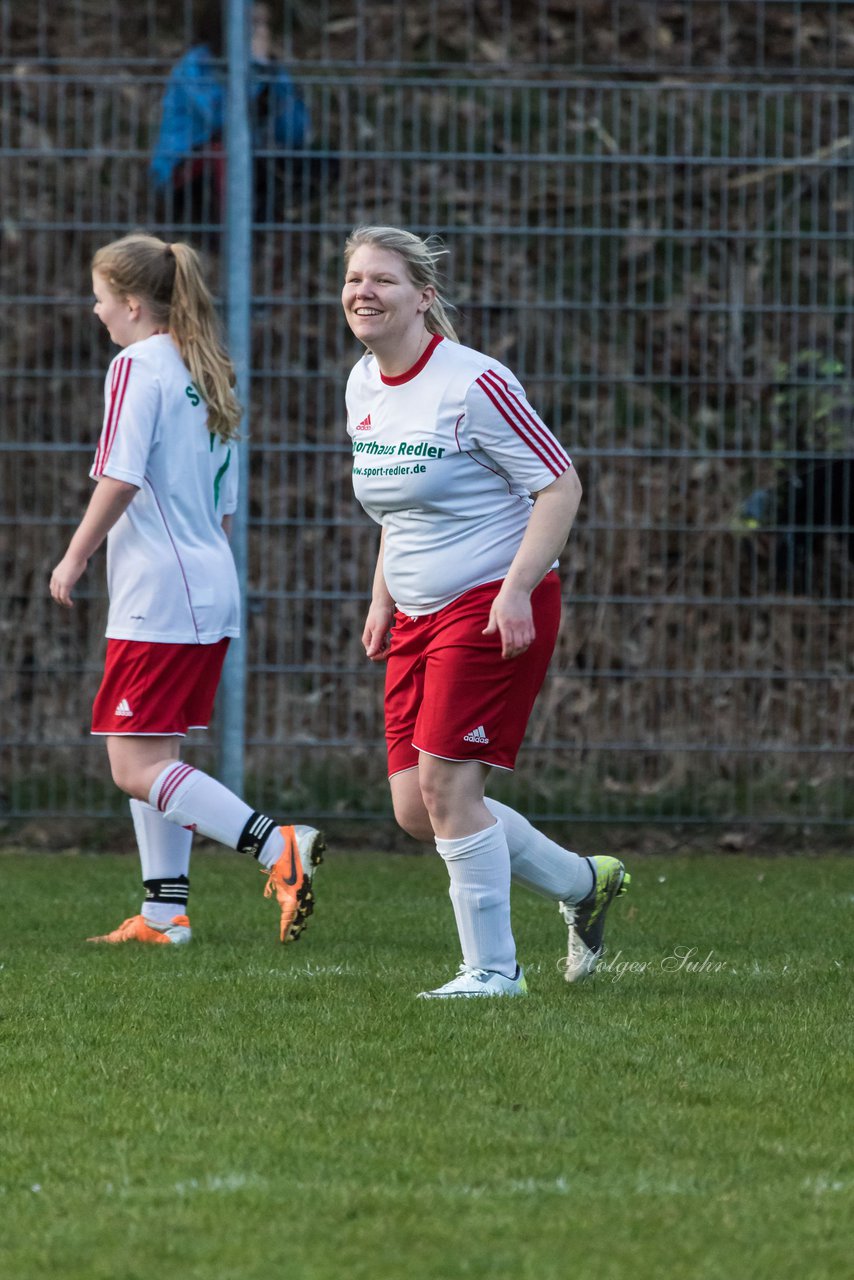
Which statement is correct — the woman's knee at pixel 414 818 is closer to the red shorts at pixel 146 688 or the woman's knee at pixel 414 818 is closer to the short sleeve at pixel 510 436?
the short sleeve at pixel 510 436

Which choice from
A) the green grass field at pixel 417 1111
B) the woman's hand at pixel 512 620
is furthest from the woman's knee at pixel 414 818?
the woman's hand at pixel 512 620

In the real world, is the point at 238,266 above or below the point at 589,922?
above

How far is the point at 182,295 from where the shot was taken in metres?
5.75

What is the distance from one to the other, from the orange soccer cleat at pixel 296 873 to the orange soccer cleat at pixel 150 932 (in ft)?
1.16

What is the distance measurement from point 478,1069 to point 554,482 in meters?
1.38

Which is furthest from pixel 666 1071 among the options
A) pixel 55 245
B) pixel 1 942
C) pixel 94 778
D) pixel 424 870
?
pixel 55 245

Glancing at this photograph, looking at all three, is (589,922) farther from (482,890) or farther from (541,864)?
(482,890)

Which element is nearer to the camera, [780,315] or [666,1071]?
[666,1071]

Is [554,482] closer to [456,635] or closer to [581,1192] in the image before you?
[456,635]

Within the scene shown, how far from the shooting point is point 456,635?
4.52 meters

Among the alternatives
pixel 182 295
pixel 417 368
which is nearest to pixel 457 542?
pixel 417 368

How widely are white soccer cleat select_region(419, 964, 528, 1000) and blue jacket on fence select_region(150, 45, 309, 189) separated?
4.51 metres

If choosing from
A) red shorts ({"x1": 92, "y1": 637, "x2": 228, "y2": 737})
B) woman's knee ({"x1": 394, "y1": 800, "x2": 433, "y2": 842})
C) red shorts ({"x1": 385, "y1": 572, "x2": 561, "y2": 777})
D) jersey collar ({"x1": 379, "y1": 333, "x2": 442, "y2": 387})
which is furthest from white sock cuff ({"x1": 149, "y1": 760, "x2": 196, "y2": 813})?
jersey collar ({"x1": 379, "y1": 333, "x2": 442, "y2": 387})

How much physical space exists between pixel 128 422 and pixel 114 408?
0.06 meters
